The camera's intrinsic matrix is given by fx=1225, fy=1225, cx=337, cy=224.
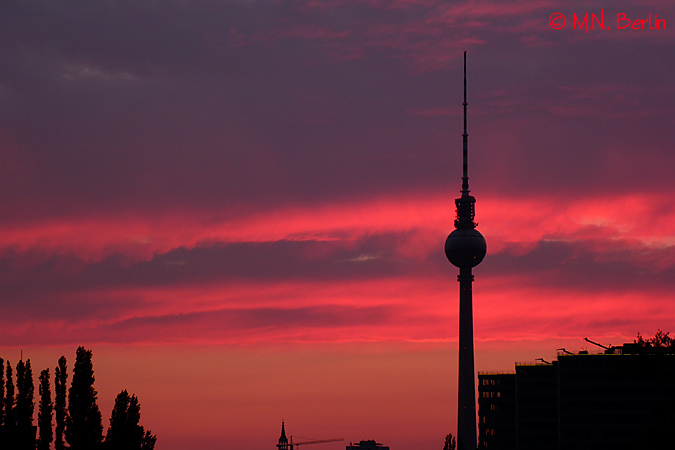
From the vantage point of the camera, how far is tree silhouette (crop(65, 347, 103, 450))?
14860 centimetres

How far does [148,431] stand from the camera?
159 meters

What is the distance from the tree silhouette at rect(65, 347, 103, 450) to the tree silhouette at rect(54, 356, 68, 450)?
2.62 metres

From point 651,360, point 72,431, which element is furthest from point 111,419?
point 651,360

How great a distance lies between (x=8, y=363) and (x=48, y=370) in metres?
6.32

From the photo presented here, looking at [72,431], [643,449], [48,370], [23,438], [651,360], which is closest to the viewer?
[643,449]

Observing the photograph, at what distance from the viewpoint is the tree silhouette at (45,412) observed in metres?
152

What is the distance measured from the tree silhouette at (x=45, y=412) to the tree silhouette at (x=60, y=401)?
117cm

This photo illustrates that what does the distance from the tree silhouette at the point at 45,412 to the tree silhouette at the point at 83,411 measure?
11.5 feet

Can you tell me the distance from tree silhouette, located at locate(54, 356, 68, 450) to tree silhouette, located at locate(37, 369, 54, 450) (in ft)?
3.85

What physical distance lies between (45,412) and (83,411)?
1090 centimetres

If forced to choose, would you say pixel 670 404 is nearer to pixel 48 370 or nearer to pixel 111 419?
pixel 111 419

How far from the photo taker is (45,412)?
158 m

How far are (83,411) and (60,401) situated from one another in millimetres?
8753

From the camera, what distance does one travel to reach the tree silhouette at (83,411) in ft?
488
